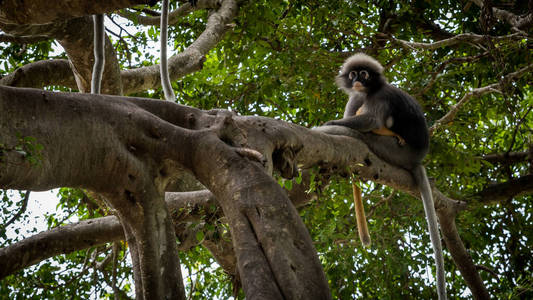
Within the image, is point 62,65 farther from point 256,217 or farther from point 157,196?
point 256,217

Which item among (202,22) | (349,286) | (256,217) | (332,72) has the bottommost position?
(256,217)

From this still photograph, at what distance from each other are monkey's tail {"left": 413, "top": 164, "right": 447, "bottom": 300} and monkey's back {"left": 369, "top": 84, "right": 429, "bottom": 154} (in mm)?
354

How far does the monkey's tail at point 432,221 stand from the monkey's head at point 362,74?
3.13 feet

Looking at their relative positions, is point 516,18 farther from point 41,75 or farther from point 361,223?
point 41,75

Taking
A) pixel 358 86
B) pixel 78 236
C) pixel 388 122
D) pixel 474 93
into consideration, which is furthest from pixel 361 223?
pixel 78 236

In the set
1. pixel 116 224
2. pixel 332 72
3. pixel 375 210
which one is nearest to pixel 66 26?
pixel 116 224

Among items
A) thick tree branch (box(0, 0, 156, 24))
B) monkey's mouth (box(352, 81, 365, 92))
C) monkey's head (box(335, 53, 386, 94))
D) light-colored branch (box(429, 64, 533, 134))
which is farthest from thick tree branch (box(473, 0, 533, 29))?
thick tree branch (box(0, 0, 156, 24))

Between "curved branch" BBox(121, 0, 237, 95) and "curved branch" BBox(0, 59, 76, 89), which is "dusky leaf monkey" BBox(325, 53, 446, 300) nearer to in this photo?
"curved branch" BBox(121, 0, 237, 95)

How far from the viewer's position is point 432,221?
3701mm

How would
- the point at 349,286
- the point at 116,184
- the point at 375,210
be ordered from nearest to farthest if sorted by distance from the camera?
the point at 116,184
the point at 349,286
the point at 375,210

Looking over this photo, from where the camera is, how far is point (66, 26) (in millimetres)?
3633

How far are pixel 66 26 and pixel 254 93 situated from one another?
5.15 feet

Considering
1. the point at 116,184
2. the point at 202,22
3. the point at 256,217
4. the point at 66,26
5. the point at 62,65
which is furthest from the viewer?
the point at 202,22

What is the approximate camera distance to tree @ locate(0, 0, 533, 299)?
187 centimetres
